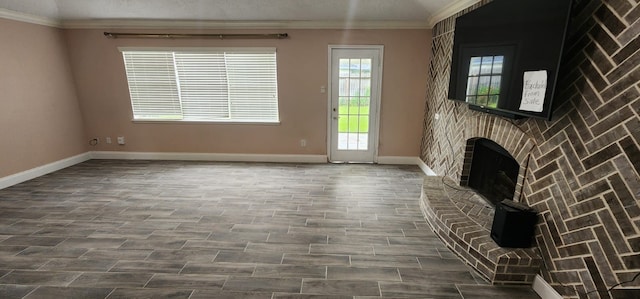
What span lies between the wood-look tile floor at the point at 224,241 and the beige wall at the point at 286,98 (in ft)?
3.42

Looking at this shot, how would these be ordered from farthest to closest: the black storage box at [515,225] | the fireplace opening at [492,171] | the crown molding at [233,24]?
the crown molding at [233,24] → the fireplace opening at [492,171] → the black storage box at [515,225]

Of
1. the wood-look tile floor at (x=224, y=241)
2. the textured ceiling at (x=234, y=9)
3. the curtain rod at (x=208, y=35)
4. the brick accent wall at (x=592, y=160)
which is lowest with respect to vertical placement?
the wood-look tile floor at (x=224, y=241)

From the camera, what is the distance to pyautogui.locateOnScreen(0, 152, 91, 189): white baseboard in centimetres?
391

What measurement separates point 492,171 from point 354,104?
99.0 inches

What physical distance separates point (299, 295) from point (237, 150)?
366cm

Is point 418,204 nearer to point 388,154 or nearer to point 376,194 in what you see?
point 376,194

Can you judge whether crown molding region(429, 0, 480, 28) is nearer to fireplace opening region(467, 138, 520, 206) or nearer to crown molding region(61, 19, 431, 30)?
crown molding region(61, 19, 431, 30)

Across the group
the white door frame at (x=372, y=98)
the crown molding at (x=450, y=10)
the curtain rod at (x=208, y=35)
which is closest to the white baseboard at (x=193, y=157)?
the white door frame at (x=372, y=98)

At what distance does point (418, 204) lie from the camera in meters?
3.44

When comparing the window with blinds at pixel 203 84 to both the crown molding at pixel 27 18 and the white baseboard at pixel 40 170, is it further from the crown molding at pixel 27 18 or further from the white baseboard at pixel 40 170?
the white baseboard at pixel 40 170

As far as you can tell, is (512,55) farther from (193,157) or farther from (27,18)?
(27,18)

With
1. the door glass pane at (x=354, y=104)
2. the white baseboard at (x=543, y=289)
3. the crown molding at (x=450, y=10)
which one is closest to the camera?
the white baseboard at (x=543, y=289)

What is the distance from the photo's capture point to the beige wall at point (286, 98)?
15.3ft

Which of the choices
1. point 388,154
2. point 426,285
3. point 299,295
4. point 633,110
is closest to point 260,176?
point 388,154
